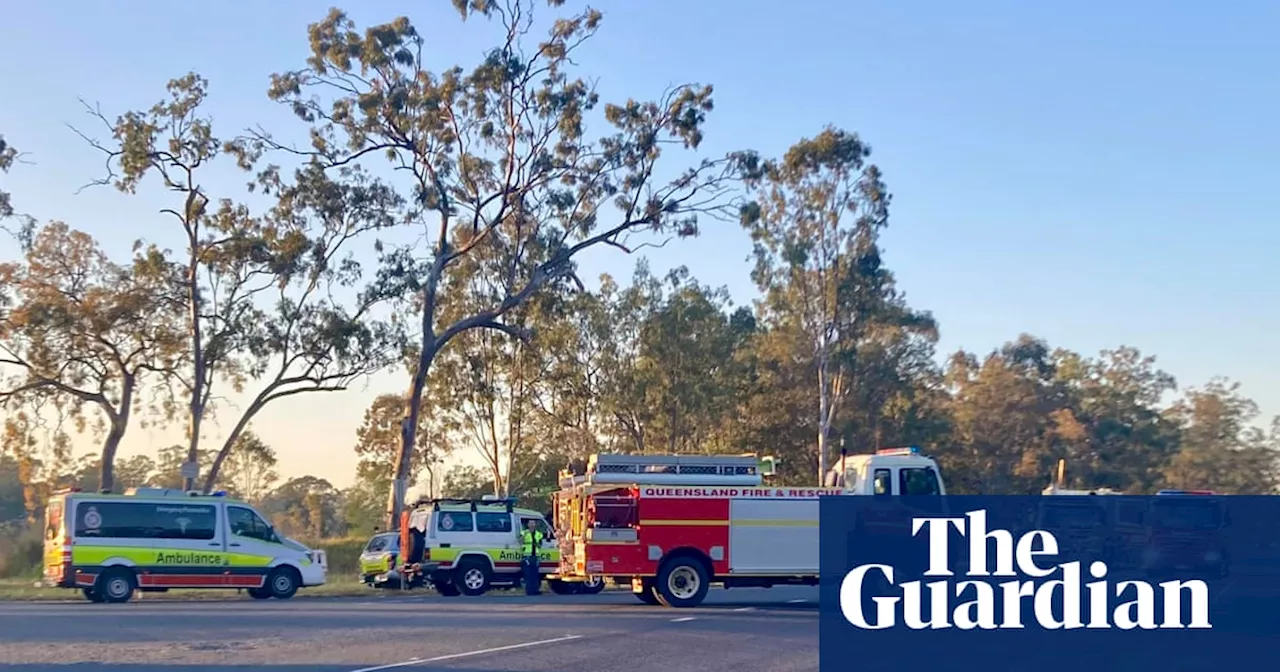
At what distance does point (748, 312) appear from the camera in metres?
56.4

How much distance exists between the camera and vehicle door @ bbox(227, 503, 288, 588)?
93.1 ft

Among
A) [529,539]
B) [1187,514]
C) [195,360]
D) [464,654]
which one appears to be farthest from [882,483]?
[195,360]

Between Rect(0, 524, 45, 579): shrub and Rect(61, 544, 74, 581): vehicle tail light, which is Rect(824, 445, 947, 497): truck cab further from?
Rect(0, 524, 45, 579): shrub

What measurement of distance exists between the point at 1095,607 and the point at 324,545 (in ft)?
146

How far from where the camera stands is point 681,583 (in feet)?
76.7

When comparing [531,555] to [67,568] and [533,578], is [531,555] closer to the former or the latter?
[533,578]

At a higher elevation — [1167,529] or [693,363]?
[693,363]

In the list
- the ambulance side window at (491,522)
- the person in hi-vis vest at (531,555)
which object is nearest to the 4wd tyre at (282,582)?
the ambulance side window at (491,522)

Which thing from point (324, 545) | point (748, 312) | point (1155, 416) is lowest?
point (324, 545)

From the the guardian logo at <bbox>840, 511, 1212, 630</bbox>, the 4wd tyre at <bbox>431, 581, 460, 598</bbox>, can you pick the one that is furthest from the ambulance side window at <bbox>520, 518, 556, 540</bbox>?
the the guardian logo at <bbox>840, 511, 1212, 630</bbox>

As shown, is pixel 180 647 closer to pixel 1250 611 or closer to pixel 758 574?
pixel 758 574

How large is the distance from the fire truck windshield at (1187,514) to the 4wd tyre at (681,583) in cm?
887

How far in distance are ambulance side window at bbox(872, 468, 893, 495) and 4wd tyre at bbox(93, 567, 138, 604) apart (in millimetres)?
14564

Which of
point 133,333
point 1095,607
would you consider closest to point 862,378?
point 133,333
